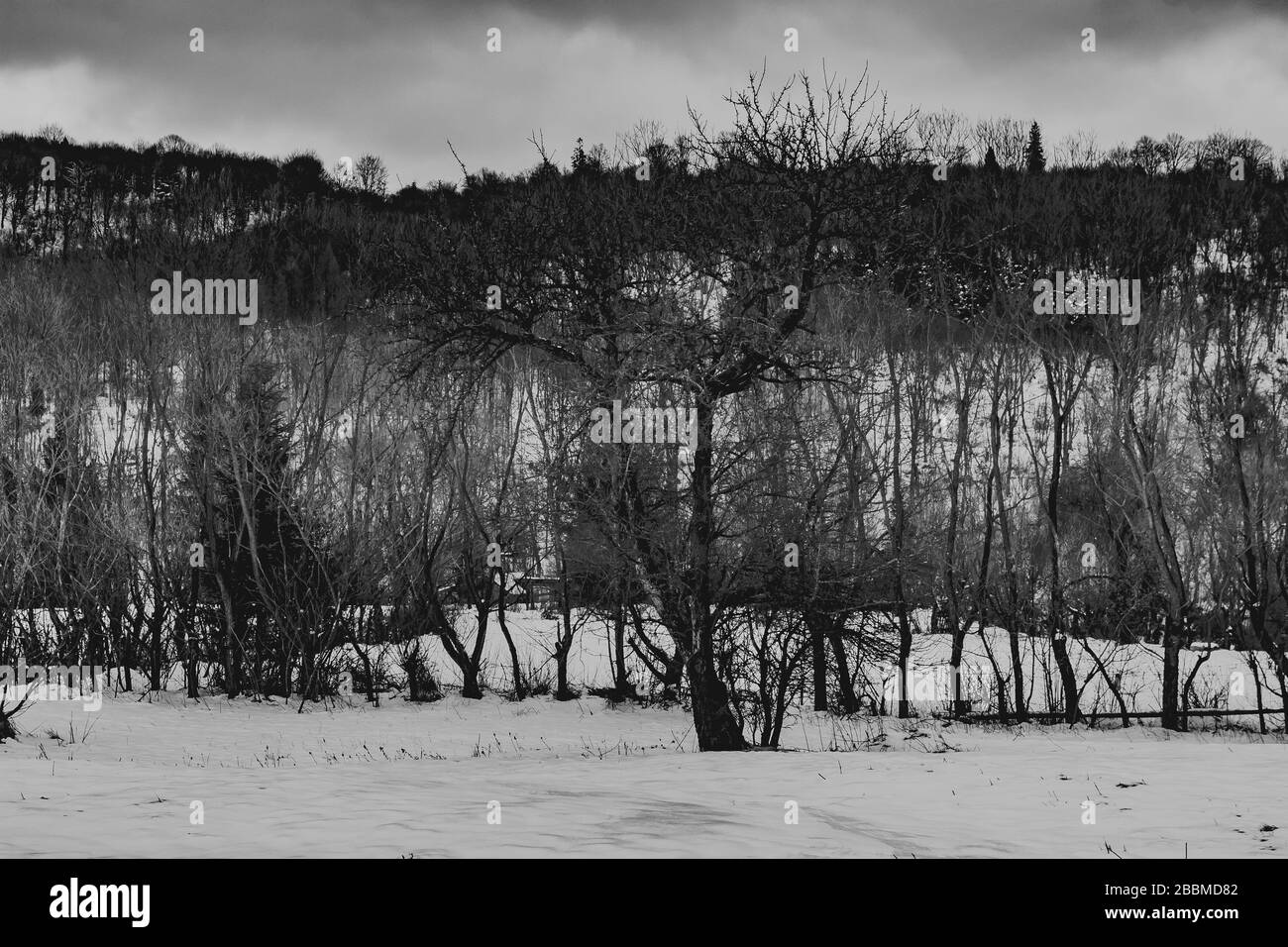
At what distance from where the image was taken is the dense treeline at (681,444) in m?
16.5

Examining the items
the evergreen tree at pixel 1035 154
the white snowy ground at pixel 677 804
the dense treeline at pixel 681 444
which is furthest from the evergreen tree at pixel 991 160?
the white snowy ground at pixel 677 804

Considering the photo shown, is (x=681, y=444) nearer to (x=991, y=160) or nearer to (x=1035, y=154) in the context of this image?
(x=991, y=160)

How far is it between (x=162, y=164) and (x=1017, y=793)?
80.9m

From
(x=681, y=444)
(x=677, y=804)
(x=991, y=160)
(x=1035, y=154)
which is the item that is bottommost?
(x=677, y=804)

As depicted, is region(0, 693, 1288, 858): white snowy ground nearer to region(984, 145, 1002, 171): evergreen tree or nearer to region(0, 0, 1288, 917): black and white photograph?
region(0, 0, 1288, 917): black and white photograph

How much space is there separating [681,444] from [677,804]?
25.1 feet

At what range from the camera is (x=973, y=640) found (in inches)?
1543

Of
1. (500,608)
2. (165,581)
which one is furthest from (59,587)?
(500,608)

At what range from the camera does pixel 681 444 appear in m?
17.2

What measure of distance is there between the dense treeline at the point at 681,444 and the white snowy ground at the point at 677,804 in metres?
3.98

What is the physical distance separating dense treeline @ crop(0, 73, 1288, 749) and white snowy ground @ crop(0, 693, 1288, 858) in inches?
157

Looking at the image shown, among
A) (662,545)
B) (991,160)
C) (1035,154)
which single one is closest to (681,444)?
(662,545)

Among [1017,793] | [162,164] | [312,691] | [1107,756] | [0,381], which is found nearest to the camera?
[1017,793]
